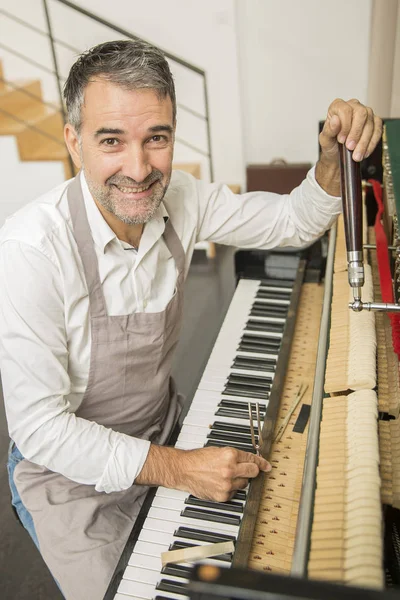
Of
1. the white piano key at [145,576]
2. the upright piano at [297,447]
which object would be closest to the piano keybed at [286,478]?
the upright piano at [297,447]

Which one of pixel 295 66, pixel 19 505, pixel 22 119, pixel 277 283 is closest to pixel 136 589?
pixel 19 505

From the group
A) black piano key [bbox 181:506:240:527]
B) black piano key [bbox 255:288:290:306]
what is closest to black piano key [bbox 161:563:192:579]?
black piano key [bbox 181:506:240:527]

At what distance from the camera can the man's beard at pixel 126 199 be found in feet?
6.31

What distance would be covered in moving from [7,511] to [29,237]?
2.05 m

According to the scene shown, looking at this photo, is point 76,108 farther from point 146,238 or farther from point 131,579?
point 131,579

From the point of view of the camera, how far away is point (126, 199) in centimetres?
194

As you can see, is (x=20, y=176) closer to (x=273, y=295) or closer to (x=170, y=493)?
(x=273, y=295)

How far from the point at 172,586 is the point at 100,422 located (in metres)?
0.65

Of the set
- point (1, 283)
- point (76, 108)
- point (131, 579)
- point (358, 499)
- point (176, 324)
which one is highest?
point (76, 108)

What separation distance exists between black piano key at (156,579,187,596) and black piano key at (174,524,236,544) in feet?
0.47

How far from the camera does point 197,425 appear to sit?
7.24ft

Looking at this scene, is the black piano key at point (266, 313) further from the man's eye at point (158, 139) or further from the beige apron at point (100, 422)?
the man's eye at point (158, 139)

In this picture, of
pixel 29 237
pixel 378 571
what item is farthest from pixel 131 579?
pixel 29 237

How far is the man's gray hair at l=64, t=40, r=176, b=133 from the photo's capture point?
5.83 ft
